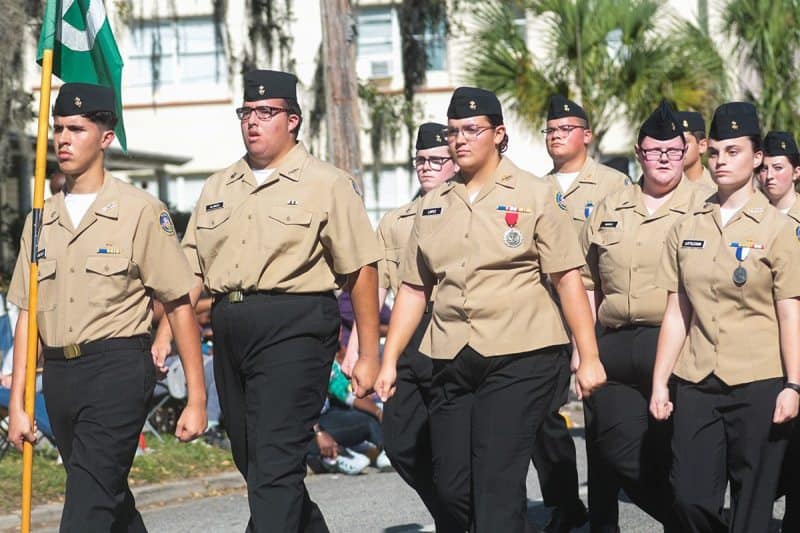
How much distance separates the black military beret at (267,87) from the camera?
7.12 metres

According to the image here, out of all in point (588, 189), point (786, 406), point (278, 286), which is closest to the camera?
point (786, 406)

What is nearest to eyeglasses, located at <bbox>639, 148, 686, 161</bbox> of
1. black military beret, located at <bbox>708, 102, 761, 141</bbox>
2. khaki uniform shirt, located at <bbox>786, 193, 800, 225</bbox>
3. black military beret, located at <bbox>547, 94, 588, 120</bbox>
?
khaki uniform shirt, located at <bbox>786, 193, 800, 225</bbox>

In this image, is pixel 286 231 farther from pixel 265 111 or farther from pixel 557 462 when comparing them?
pixel 557 462

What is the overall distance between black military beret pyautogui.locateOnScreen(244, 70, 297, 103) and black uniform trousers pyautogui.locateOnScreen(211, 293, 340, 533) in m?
0.90

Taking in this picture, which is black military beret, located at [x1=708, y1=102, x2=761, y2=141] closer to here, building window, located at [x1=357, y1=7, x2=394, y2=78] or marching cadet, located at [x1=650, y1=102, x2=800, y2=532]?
marching cadet, located at [x1=650, y1=102, x2=800, y2=532]

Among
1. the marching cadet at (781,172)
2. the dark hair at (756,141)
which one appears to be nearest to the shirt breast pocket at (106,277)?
the dark hair at (756,141)

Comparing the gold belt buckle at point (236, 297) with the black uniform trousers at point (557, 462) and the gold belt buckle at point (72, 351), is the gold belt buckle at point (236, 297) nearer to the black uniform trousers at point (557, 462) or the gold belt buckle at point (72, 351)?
the gold belt buckle at point (72, 351)

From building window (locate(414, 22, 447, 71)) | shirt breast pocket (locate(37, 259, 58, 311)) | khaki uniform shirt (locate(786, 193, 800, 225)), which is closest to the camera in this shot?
shirt breast pocket (locate(37, 259, 58, 311))

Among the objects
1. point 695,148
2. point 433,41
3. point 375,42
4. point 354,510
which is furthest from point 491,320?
point 375,42

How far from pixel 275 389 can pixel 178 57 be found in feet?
59.2

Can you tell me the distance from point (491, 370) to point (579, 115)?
2774 mm

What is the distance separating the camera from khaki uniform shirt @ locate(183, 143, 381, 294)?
691cm

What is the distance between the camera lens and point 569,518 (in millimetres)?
8461

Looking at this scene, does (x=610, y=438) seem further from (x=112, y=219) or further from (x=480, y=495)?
(x=112, y=219)
